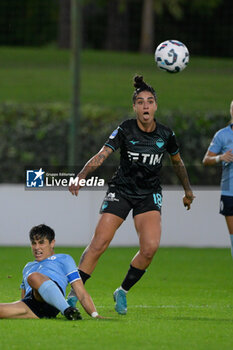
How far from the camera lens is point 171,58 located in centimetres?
945

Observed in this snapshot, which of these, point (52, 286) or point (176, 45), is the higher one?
point (176, 45)

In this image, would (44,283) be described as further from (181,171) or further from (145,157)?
(181,171)

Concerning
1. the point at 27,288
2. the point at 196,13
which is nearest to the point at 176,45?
the point at 27,288

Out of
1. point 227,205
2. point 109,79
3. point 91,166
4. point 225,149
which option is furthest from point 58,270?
point 109,79

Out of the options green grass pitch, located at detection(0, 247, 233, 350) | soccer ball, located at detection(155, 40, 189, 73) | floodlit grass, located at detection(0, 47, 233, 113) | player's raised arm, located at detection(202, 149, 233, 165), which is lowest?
floodlit grass, located at detection(0, 47, 233, 113)

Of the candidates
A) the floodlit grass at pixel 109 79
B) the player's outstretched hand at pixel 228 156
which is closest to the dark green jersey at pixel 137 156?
the player's outstretched hand at pixel 228 156

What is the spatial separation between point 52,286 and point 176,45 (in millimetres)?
3549

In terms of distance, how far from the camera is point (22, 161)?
18.7 meters

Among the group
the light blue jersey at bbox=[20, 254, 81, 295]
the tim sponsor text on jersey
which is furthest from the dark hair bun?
the light blue jersey at bbox=[20, 254, 81, 295]

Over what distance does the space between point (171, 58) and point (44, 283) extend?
332 cm

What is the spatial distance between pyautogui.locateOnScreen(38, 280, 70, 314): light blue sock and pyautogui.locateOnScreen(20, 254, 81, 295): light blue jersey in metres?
0.19

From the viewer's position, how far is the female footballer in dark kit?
7.93 metres

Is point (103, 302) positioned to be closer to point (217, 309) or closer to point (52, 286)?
point (217, 309)

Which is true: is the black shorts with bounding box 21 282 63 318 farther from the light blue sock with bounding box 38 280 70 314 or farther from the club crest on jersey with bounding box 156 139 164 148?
the club crest on jersey with bounding box 156 139 164 148
